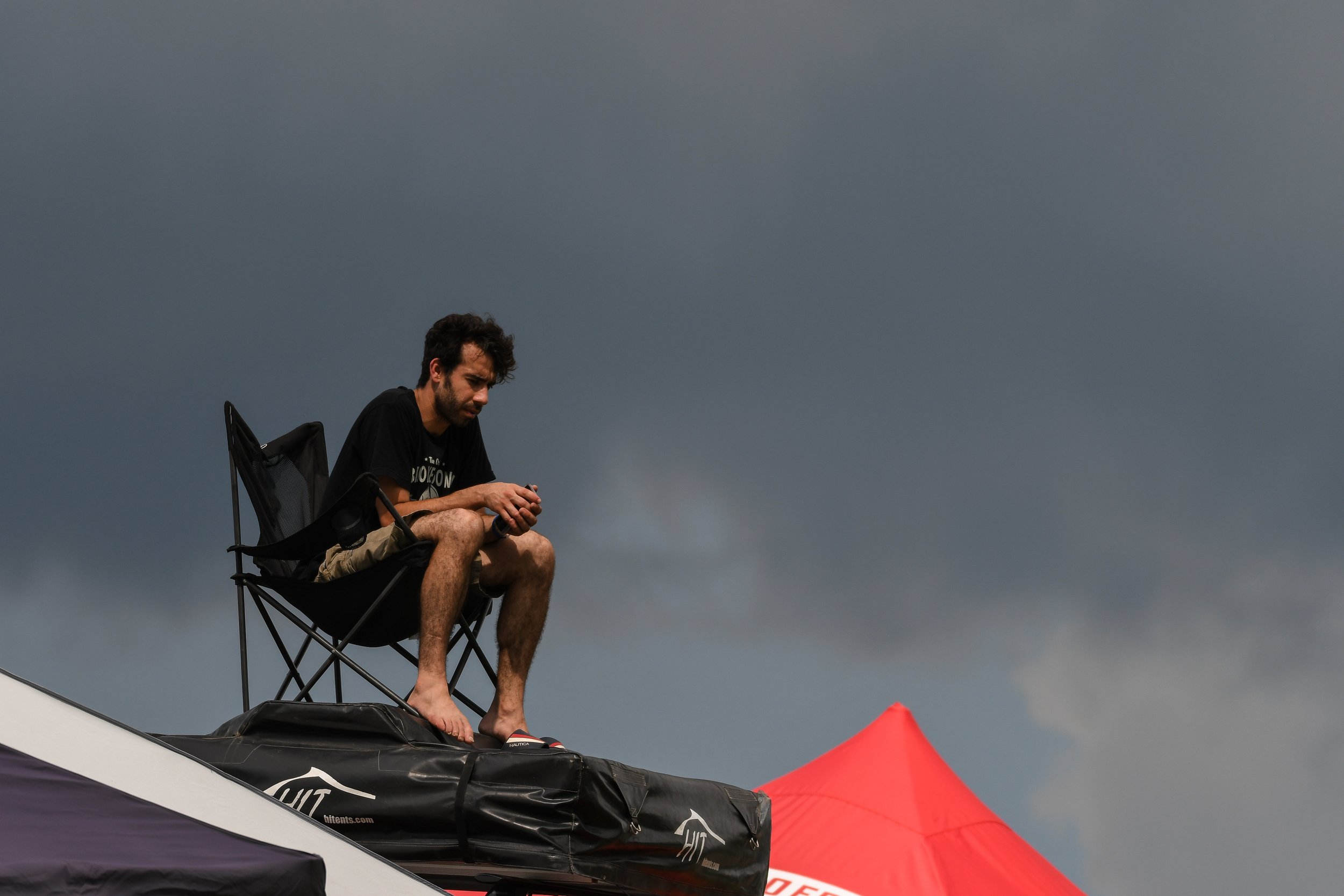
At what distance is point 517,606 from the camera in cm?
322

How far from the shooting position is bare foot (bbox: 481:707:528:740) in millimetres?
3086

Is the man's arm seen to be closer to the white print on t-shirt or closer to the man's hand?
the man's hand

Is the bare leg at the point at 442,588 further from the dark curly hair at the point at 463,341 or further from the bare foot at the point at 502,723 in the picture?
the dark curly hair at the point at 463,341

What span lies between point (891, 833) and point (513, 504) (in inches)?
111

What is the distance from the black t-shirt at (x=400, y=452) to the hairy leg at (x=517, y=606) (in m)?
0.26

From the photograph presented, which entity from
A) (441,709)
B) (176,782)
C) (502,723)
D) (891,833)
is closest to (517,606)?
(502,723)

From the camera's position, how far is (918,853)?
5.09 m

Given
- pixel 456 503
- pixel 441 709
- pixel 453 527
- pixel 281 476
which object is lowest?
pixel 441 709

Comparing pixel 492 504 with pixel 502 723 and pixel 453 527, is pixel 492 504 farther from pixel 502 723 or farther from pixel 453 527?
pixel 502 723

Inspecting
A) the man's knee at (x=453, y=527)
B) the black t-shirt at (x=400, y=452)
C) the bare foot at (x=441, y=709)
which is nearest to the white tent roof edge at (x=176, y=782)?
the bare foot at (x=441, y=709)

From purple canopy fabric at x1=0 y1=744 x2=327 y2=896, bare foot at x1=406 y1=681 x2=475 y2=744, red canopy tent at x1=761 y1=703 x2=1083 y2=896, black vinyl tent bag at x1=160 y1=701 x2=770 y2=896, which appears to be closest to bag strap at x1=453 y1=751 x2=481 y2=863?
black vinyl tent bag at x1=160 y1=701 x2=770 y2=896

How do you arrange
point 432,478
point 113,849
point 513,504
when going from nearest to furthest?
1. point 113,849
2. point 513,504
3. point 432,478

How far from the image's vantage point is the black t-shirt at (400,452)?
3207 millimetres

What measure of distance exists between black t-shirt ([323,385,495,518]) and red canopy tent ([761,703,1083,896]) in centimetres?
233
